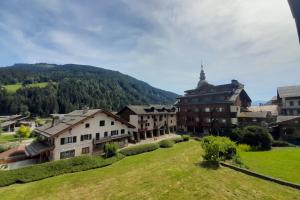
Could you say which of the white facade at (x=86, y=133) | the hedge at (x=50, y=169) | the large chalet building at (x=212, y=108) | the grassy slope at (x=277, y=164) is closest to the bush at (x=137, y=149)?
the hedge at (x=50, y=169)

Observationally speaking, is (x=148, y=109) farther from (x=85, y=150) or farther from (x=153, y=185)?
(x=153, y=185)

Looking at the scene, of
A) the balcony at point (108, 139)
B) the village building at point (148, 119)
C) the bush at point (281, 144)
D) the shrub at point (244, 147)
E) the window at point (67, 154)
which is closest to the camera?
the window at point (67, 154)

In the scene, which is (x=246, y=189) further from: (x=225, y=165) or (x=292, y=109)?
(x=292, y=109)

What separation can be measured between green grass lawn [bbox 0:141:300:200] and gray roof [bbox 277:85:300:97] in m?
Answer: 52.0

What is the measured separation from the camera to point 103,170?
29.8 metres

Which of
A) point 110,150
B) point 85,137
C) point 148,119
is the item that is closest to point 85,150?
point 85,137

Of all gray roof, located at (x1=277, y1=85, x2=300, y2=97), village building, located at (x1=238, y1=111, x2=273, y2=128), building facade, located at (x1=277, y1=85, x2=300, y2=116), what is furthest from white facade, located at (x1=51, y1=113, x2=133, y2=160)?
gray roof, located at (x1=277, y1=85, x2=300, y2=97)

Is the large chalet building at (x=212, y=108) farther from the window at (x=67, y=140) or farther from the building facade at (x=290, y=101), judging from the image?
the window at (x=67, y=140)

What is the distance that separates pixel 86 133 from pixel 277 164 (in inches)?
1388

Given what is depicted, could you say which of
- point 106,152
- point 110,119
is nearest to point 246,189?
point 106,152

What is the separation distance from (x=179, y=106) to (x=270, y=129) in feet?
103

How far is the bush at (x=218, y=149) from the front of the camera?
29.9 meters

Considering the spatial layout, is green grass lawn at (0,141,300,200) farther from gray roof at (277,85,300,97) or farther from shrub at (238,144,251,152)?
gray roof at (277,85,300,97)

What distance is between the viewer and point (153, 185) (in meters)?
23.4
